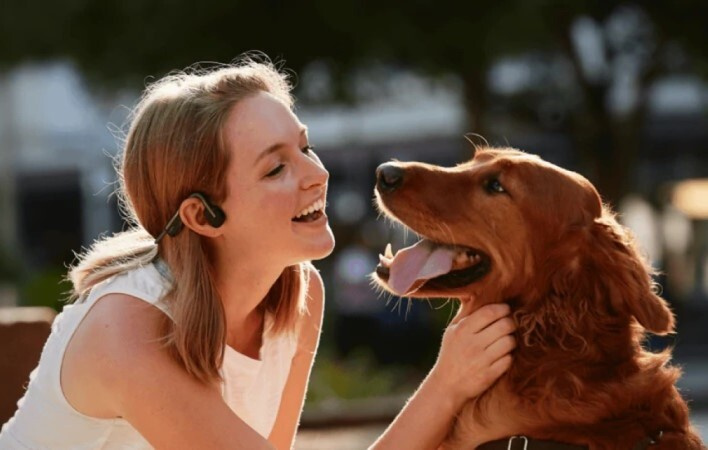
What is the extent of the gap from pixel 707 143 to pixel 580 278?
88.3ft

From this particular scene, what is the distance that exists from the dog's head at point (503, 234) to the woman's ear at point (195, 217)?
0.53 meters

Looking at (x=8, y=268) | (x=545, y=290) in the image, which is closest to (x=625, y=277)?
(x=545, y=290)

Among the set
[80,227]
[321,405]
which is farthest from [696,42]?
[80,227]

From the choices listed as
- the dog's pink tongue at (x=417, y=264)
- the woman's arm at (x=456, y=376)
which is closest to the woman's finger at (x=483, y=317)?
the woman's arm at (x=456, y=376)

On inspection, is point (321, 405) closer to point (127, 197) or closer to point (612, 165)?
point (612, 165)

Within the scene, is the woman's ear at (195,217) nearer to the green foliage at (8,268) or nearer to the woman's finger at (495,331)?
the woman's finger at (495,331)

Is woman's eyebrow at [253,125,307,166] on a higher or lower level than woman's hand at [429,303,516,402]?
higher

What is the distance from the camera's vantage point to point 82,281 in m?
3.99

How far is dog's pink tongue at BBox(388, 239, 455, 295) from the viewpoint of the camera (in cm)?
379

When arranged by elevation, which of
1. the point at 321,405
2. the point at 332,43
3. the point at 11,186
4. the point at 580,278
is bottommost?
the point at 11,186

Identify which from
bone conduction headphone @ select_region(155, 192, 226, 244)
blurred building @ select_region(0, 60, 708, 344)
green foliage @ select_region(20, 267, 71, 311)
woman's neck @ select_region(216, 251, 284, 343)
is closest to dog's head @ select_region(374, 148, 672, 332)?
woman's neck @ select_region(216, 251, 284, 343)

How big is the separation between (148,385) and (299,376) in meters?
0.95

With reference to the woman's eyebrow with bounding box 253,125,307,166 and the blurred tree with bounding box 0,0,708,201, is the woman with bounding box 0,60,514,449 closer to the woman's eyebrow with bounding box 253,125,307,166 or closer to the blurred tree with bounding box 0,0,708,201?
the woman's eyebrow with bounding box 253,125,307,166

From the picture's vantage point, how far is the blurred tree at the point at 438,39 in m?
14.3
